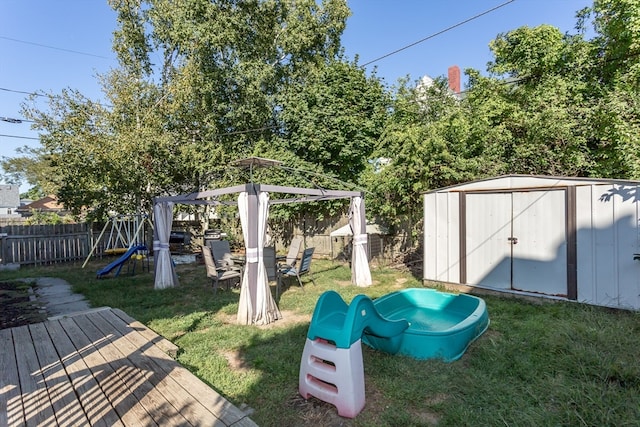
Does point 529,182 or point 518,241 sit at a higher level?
point 529,182

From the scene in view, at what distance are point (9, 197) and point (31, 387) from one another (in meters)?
38.2

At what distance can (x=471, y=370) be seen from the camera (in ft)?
10.8

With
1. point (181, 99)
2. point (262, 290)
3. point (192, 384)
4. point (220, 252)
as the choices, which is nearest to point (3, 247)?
point (181, 99)

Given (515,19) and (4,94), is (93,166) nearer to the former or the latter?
(4,94)

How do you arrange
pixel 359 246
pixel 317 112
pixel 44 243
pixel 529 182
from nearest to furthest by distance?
pixel 529 182 → pixel 359 246 → pixel 44 243 → pixel 317 112

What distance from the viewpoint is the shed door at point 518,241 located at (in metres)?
5.40

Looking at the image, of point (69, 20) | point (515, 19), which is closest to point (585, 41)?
point (515, 19)

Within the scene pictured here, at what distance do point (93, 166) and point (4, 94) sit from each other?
7.17 meters

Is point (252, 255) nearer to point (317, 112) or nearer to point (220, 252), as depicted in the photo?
point (220, 252)

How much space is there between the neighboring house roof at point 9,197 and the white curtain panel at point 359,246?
119 feet

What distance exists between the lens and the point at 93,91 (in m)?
10.5

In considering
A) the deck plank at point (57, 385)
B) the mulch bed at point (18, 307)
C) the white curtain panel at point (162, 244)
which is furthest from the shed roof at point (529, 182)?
the mulch bed at point (18, 307)

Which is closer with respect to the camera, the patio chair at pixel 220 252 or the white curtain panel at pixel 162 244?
the white curtain panel at pixel 162 244

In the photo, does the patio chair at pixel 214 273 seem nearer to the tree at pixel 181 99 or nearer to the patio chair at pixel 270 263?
the patio chair at pixel 270 263
